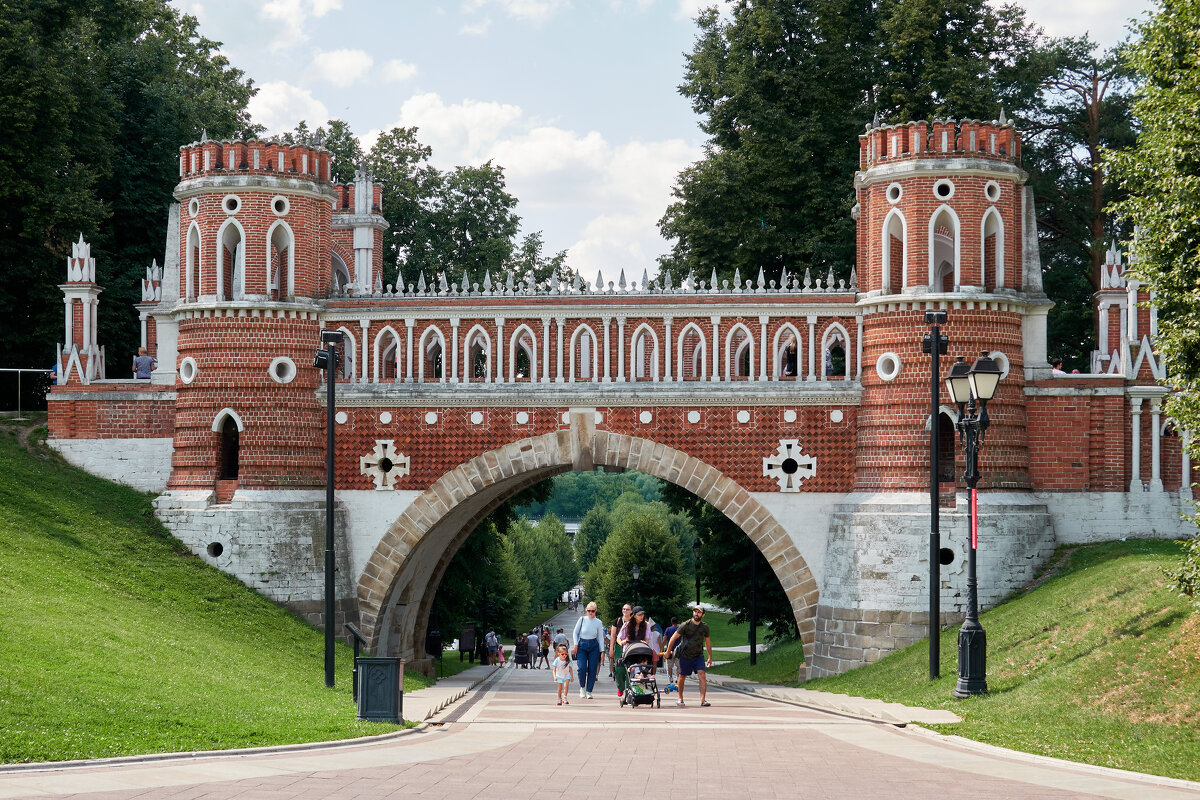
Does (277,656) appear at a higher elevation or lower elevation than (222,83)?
lower

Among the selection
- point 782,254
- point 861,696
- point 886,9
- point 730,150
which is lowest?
point 861,696

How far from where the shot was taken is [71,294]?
25094 millimetres

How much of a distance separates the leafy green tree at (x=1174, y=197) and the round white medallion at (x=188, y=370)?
50.6ft

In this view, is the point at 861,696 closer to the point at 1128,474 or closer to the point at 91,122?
the point at 1128,474

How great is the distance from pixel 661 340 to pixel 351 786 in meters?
13.4

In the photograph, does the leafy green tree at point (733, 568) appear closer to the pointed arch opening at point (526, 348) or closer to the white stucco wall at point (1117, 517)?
the pointed arch opening at point (526, 348)

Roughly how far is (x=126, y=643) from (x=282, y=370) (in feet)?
26.3

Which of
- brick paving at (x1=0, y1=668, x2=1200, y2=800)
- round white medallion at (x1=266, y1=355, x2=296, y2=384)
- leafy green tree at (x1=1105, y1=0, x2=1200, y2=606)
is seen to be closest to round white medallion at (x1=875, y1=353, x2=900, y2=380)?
leafy green tree at (x1=1105, y1=0, x2=1200, y2=606)

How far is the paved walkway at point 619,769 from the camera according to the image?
1023cm

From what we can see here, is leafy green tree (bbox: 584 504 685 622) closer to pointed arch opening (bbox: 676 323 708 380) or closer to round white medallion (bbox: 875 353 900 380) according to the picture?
pointed arch opening (bbox: 676 323 708 380)

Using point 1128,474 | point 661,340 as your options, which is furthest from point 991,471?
point 661,340

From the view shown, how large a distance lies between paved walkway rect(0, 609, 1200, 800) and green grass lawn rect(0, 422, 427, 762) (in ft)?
2.67

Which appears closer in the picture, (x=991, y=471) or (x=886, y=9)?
(x=991, y=471)

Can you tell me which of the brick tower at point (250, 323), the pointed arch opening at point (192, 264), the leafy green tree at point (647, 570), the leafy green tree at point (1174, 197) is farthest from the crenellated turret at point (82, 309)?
the leafy green tree at point (647, 570)
